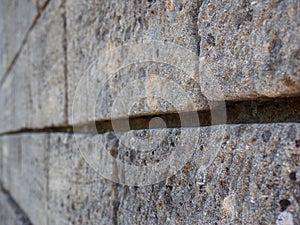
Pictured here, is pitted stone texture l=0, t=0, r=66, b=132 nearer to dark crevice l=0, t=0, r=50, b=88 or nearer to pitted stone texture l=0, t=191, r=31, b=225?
dark crevice l=0, t=0, r=50, b=88

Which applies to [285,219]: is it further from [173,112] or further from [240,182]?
[173,112]

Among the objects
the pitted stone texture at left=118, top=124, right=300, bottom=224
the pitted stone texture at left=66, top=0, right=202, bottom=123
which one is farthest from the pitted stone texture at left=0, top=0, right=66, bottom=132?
the pitted stone texture at left=118, top=124, right=300, bottom=224

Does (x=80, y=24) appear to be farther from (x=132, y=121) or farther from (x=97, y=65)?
(x=132, y=121)

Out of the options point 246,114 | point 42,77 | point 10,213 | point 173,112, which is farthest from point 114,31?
point 10,213

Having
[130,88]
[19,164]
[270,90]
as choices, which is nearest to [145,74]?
[130,88]

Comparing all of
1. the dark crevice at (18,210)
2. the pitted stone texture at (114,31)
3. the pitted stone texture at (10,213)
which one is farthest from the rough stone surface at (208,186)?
the pitted stone texture at (10,213)
